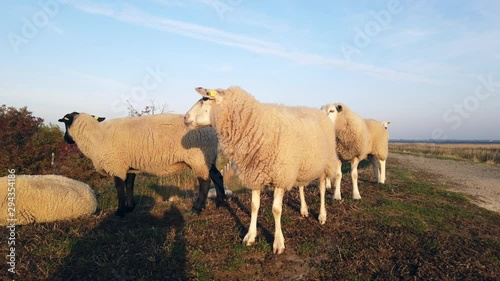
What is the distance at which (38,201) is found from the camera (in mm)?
5844

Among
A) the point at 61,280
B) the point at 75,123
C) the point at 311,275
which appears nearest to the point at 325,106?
the point at 311,275

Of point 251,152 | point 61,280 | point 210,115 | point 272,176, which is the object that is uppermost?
point 210,115

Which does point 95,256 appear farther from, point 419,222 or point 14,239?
point 419,222

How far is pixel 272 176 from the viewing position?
4559 millimetres

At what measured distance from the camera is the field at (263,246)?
390 cm

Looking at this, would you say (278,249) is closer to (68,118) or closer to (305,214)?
(305,214)

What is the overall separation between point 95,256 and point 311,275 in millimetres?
2944

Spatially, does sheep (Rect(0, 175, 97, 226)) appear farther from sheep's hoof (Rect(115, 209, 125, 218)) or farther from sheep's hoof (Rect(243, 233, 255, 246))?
sheep's hoof (Rect(243, 233, 255, 246))

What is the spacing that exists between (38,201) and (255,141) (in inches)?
178

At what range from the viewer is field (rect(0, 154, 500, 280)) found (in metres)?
3.90

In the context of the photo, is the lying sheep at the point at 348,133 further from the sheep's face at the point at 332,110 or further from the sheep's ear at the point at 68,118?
the sheep's ear at the point at 68,118

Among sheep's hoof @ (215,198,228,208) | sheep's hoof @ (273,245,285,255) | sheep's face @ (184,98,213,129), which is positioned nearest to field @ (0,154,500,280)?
sheep's hoof @ (273,245,285,255)

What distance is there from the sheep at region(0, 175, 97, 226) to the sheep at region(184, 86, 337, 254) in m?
3.37

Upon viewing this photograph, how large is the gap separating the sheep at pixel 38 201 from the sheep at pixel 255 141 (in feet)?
11.1
